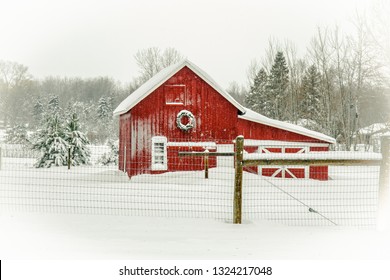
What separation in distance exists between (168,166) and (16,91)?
19176mm

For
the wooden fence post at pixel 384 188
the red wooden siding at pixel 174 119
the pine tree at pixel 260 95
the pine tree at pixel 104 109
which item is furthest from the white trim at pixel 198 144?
the pine tree at pixel 104 109

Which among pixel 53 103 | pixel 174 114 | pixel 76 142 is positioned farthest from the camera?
pixel 53 103

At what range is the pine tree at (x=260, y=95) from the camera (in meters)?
37.8

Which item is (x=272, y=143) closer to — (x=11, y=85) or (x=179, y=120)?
(x=179, y=120)

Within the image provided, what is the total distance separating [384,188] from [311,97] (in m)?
30.6

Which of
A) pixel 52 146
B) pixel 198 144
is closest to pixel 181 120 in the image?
pixel 198 144

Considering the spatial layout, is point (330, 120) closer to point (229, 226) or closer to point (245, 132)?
point (245, 132)

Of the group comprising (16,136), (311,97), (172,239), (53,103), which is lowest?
(172,239)

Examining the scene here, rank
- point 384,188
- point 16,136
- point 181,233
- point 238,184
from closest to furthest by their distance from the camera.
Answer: point 181,233, point 384,188, point 238,184, point 16,136

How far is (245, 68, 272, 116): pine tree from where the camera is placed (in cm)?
3775

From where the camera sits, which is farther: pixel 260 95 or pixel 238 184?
pixel 260 95

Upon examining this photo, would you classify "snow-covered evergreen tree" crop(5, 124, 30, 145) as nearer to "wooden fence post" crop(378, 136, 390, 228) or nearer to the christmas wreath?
the christmas wreath

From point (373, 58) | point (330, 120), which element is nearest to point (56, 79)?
point (330, 120)

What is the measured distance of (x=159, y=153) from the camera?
16.9 metres
